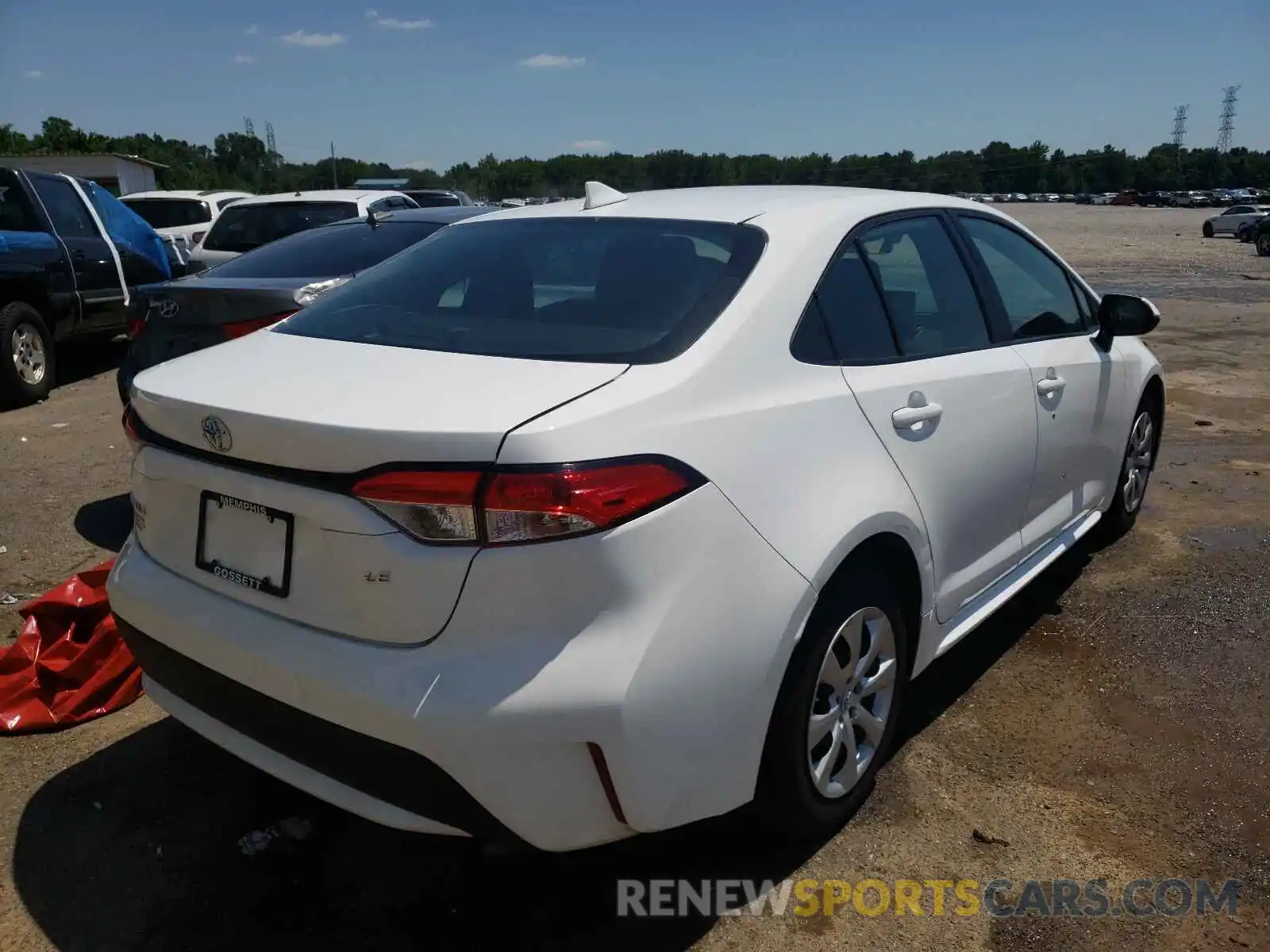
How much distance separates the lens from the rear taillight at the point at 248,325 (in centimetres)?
465

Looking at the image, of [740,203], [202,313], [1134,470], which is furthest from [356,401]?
[1134,470]

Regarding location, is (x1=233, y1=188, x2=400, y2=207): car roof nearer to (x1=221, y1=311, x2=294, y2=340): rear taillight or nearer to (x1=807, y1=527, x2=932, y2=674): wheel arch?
(x1=221, y1=311, x2=294, y2=340): rear taillight

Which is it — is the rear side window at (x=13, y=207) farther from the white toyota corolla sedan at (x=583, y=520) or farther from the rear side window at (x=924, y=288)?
the rear side window at (x=924, y=288)

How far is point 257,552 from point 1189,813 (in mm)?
2583

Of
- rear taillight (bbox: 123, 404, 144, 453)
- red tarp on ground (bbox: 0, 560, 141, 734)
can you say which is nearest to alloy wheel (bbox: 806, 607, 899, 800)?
rear taillight (bbox: 123, 404, 144, 453)

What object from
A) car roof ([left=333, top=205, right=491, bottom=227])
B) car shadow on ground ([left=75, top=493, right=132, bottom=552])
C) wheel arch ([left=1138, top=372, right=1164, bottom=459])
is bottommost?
car shadow on ground ([left=75, top=493, right=132, bottom=552])

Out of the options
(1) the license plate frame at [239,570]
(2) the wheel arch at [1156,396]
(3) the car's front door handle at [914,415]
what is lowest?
(2) the wheel arch at [1156,396]

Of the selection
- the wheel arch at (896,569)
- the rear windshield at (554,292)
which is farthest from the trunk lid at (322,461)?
the wheel arch at (896,569)

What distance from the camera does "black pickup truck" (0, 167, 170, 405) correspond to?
8039 mm

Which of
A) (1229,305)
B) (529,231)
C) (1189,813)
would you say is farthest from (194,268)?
(1229,305)

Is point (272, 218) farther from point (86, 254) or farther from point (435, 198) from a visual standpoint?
point (435, 198)

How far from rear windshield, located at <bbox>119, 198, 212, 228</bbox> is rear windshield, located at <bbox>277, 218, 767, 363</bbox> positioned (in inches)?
506

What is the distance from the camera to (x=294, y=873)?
254cm

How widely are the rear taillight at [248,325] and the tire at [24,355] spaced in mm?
4395
